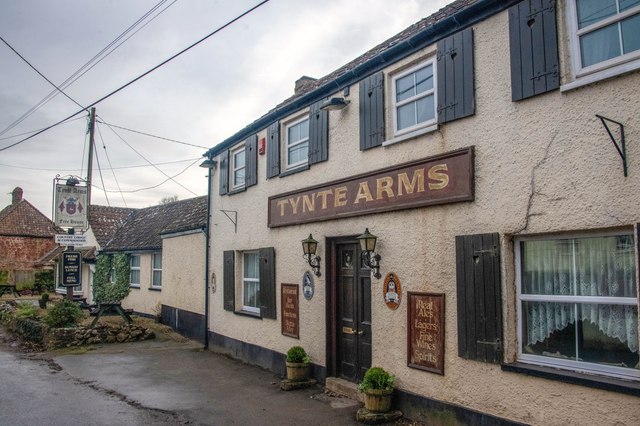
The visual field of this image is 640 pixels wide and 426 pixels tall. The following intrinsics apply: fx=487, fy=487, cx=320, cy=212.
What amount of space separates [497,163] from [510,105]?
723 millimetres

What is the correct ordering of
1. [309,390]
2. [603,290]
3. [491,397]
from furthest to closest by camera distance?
[309,390], [491,397], [603,290]

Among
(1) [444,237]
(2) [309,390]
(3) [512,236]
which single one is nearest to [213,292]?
(2) [309,390]

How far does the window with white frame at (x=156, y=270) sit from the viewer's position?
19.1m

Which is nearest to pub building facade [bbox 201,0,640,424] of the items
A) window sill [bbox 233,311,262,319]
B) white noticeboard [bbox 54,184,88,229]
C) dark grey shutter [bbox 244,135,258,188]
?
window sill [bbox 233,311,262,319]

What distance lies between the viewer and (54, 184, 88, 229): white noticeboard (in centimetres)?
1545

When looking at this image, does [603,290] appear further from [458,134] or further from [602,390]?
[458,134]

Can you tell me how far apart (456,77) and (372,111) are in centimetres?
176

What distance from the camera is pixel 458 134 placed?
6.65 meters

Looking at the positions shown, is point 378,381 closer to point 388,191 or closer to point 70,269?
point 388,191

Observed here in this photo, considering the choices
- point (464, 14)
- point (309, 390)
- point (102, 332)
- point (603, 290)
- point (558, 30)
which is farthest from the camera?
point (102, 332)

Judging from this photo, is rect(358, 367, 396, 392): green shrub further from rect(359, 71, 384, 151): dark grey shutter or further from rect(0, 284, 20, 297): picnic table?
rect(0, 284, 20, 297): picnic table

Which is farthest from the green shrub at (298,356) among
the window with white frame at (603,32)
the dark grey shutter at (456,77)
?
the window with white frame at (603,32)

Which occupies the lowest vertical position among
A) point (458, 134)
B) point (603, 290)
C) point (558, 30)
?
point (603, 290)

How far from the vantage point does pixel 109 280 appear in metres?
22.8
